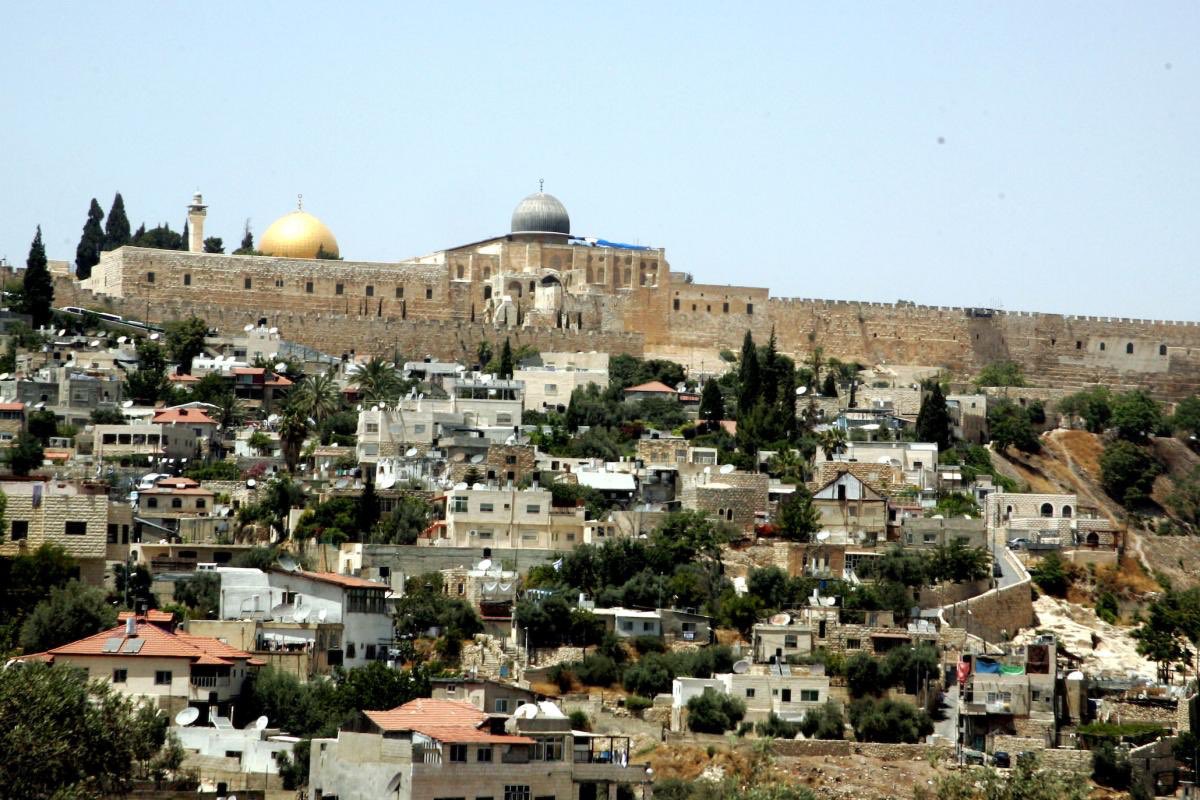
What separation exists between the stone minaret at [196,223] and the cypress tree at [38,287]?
8.95 metres

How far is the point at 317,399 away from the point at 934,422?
12.8m

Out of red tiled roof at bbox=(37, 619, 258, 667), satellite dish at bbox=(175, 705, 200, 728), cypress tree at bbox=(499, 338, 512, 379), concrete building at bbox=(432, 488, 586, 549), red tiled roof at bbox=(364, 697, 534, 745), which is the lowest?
satellite dish at bbox=(175, 705, 200, 728)

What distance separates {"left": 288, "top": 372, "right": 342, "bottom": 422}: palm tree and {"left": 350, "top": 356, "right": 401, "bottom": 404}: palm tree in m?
0.67

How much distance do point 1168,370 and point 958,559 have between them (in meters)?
29.4

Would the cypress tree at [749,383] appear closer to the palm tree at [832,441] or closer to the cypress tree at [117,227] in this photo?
the palm tree at [832,441]

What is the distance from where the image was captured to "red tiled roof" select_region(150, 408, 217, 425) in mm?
50438

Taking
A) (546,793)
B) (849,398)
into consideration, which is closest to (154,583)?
(546,793)

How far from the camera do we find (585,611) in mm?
39250

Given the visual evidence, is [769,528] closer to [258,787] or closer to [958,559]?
[958,559]

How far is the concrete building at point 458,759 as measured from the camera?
2723 centimetres

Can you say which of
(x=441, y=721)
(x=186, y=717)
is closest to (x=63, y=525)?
(x=186, y=717)

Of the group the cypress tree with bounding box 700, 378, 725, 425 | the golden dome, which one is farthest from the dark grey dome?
the cypress tree with bounding box 700, 378, 725, 425

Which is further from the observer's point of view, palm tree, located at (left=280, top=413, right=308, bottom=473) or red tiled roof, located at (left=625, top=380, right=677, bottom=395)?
red tiled roof, located at (left=625, top=380, right=677, bottom=395)

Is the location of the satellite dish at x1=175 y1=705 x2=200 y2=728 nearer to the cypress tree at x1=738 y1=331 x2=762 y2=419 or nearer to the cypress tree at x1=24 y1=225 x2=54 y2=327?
the cypress tree at x1=738 y1=331 x2=762 y2=419
